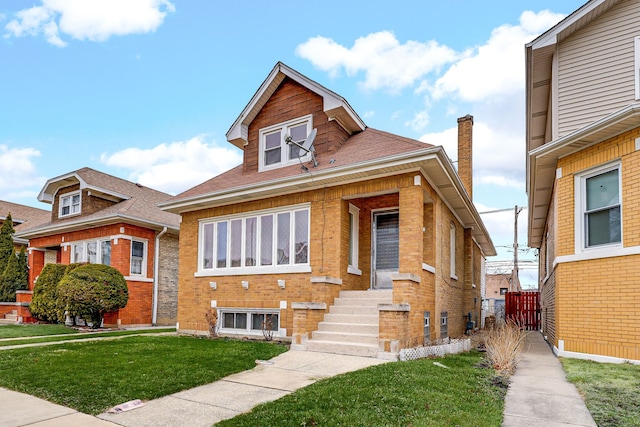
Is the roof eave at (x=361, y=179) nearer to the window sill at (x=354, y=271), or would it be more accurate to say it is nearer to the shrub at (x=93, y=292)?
the window sill at (x=354, y=271)

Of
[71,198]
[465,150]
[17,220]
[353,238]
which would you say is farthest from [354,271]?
[17,220]

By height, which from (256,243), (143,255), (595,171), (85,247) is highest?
(595,171)

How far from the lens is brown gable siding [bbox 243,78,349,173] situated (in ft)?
40.4

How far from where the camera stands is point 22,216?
87.7 feet

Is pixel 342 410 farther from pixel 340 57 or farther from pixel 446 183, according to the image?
pixel 340 57

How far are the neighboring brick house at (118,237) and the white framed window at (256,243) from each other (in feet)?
17.4

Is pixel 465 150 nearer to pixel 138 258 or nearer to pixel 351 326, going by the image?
pixel 351 326

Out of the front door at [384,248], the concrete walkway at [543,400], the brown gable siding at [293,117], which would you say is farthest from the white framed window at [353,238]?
the concrete walkway at [543,400]

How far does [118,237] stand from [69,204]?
5.08m

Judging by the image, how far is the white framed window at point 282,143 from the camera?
41.9 ft

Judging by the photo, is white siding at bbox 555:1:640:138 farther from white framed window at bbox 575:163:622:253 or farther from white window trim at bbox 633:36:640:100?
white framed window at bbox 575:163:622:253

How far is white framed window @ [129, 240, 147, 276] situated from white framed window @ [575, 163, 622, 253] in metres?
15.5

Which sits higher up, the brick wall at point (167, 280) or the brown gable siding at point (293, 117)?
the brown gable siding at point (293, 117)

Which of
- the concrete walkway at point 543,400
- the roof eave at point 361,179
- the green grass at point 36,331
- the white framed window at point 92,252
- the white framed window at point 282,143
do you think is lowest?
the green grass at point 36,331
